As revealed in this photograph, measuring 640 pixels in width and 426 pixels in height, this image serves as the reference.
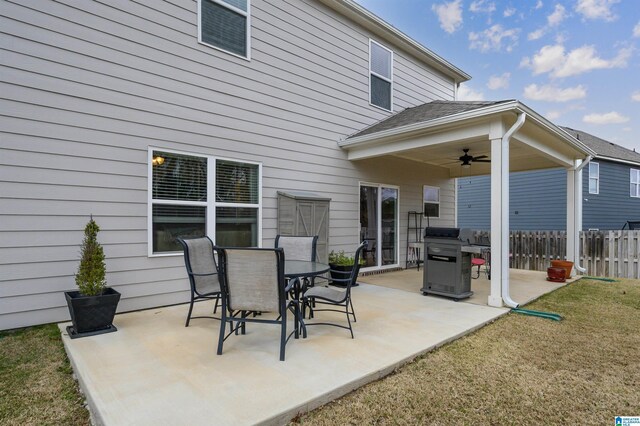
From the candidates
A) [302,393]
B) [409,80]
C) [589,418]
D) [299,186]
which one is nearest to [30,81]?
[299,186]

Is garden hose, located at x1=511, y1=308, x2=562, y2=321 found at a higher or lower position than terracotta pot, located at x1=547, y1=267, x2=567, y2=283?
lower

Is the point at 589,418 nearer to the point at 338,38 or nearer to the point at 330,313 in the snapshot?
the point at 330,313

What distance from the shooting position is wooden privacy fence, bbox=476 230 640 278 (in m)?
7.57

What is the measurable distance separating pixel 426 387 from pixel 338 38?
254 inches

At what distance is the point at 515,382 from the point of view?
8.71ft

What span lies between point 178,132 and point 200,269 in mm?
2020

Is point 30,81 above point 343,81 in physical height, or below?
below

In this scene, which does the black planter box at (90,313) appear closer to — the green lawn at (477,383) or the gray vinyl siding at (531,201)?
the green lawn at (477,383)

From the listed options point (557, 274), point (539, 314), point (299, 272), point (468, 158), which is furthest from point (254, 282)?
point (557, 274)

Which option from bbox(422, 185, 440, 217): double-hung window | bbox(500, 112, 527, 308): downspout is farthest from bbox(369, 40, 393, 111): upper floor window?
bbox(500, 112, 527, 308): downspout

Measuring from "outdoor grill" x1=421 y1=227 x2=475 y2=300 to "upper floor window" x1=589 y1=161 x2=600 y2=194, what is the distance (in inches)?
465

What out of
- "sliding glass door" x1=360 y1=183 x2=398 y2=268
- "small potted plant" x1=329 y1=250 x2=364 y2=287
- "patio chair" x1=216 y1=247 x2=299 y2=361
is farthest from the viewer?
"sliding glass door" x1=360 y1=183 x2=398 y2=268

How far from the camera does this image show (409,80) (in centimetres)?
841

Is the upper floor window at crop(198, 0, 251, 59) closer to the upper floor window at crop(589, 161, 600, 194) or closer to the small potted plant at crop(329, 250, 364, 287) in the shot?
the small potted plant at crop(329, 250, 364, 287)
